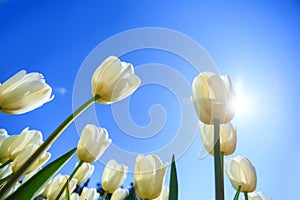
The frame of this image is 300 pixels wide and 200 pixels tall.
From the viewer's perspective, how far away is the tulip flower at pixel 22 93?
2.86 feet

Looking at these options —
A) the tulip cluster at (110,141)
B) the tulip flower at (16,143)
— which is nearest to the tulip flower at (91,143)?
the tulip cluster at (110,141)

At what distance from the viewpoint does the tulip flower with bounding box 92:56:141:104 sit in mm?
883

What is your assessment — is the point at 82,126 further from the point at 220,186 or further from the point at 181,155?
the point at 220,186

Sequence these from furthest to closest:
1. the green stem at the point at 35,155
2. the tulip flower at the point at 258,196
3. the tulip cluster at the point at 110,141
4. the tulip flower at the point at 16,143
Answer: the tulip flower at the point at 258,196, the tulip flower at the point at 16,143, the tulip cluster at the point at 110,141, the green stem at the point at 35,155

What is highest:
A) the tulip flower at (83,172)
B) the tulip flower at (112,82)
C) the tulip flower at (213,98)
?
the tulip flower at (112,82)

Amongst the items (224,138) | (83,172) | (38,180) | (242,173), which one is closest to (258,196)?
(242,173)

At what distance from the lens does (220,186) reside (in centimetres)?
57

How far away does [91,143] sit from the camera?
106cm

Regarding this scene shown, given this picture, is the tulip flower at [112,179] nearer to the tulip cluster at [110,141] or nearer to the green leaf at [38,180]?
the tulip cluster at [110,141]

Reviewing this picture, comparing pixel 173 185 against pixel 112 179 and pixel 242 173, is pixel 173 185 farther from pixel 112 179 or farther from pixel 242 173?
pixel 112 179

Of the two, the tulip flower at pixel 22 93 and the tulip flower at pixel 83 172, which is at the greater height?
the tulip flower at pixel 22 93

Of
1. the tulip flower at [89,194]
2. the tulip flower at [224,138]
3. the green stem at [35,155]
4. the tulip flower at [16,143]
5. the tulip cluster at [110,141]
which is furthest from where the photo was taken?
the tulip flower at [89,194]

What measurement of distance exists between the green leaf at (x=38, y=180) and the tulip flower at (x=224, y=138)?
0.33 metres

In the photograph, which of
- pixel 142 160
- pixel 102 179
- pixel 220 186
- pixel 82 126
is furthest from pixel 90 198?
pixel 220 186
